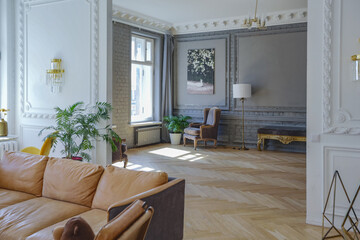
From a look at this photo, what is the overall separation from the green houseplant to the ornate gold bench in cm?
430

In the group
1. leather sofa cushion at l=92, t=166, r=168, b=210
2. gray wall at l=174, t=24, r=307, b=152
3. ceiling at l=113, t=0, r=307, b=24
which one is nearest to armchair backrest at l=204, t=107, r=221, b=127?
Answer: gray wall at l=174, t=24, r=307, b=152

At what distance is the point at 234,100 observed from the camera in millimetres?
8391

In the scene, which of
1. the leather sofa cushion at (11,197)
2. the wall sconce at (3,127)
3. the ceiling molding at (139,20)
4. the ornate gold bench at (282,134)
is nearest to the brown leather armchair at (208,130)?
the ornate gold bench at (282,134)

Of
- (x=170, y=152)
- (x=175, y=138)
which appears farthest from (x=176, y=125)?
(x=170, y=152)

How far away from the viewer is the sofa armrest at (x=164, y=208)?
6.86 feet

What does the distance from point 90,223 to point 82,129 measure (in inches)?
77.9

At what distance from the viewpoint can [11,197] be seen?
287cm

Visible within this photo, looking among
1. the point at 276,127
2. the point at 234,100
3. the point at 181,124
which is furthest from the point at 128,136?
the point at 276,127

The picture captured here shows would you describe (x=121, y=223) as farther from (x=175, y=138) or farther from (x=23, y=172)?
(x=175, y=138)

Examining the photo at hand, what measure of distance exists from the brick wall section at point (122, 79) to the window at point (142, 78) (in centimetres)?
41

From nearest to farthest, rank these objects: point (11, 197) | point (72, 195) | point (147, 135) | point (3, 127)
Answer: point (72, 195) → point (11, 197) → point (3, 127) → point (147, 135)

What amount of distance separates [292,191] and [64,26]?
3.96 m

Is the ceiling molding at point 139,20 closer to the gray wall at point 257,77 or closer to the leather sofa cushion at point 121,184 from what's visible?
the gray wall at point 257,77

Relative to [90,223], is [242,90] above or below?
above
